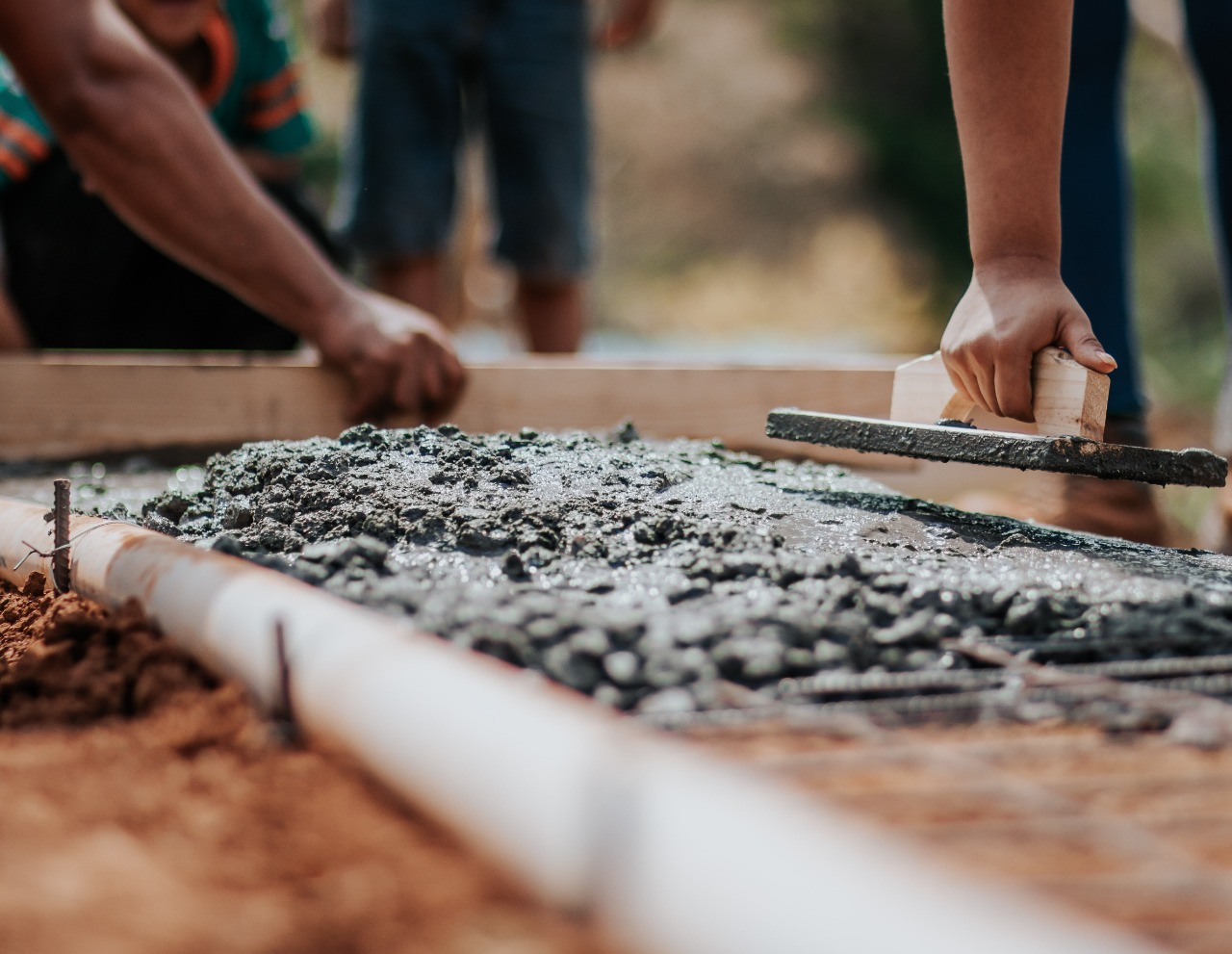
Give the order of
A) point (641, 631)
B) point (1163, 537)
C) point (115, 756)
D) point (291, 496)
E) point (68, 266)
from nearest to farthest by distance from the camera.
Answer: point (115, 756) < point (641, 631) < point (291, 496) < point (1163, 537) < point (68, 266)

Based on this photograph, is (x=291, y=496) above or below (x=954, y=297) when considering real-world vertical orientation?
below

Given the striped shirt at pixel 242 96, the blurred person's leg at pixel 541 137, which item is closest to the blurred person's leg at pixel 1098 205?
the blurred person's leg at pixel 541 137

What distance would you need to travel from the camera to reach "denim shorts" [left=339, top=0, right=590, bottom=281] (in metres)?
3.57

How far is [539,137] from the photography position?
3730 mm

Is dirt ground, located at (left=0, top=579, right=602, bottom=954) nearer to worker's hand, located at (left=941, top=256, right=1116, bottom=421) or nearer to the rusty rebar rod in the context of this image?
the rusty rebar rod

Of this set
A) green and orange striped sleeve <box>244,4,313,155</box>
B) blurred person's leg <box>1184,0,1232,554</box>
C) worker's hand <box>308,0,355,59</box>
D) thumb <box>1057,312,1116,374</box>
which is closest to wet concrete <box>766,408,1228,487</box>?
thumb <box>1057,312,1116,374</box>

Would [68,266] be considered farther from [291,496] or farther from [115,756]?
[115,756]

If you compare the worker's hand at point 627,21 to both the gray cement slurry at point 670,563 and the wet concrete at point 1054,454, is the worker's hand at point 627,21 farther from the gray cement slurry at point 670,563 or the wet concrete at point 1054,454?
the wet concrete at point 1054,454

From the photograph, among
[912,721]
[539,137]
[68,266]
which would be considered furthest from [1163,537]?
[68,266]

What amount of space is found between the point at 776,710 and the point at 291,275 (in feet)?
5.94

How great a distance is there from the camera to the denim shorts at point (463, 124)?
357 cm

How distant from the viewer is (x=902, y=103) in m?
12.2

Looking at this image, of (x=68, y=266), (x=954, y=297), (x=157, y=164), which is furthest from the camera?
(x=954, y=297)

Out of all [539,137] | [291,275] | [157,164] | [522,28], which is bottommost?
[291,275]
